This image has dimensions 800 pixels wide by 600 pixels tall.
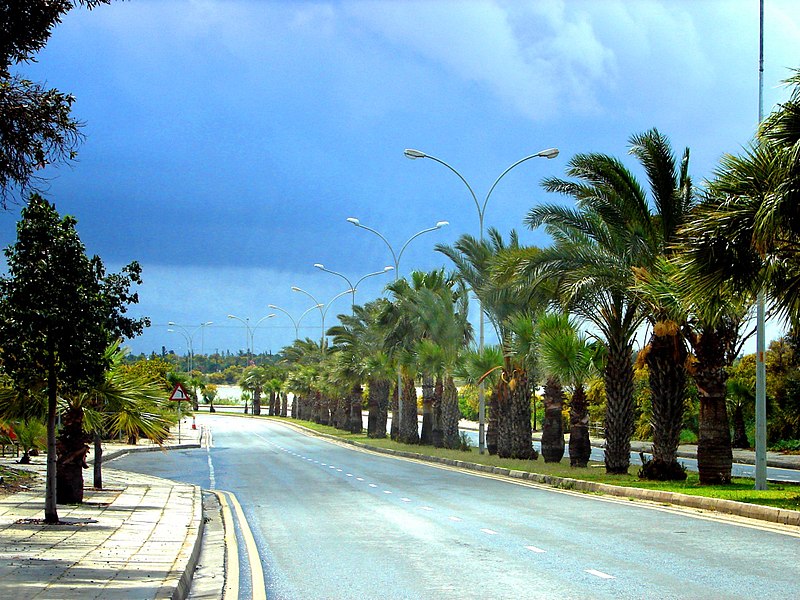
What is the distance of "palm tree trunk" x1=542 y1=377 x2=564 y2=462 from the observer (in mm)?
34594

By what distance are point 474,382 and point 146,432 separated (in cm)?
2475

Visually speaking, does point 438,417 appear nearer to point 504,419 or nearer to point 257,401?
point 504,419

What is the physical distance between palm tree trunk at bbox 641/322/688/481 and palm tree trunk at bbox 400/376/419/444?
28404mm

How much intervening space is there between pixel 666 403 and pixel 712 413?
6.27 ft

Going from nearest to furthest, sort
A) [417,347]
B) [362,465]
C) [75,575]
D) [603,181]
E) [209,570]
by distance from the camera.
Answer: [75,575] < [209,570] < [603,181] < [362,465] < [417,347]

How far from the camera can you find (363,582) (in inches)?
413

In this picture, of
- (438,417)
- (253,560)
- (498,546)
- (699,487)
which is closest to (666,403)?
(699,487)

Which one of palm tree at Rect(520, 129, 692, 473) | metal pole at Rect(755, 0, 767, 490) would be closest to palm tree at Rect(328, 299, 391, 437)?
palm tree at Rect(520, 129, 692, 473)

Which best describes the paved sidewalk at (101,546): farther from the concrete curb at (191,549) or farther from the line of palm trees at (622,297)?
the line of palm trees at (622,297)

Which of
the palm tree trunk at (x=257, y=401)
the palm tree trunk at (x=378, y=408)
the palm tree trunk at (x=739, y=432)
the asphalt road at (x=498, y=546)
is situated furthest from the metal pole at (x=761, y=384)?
the palm tree trunk at (x=257, y=401)

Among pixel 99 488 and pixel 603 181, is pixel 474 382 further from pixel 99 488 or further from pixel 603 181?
pixel 99 488

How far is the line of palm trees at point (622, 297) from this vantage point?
1678cm

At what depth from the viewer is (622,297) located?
27.2 metres

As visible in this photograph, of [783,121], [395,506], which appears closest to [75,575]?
[395,506]
